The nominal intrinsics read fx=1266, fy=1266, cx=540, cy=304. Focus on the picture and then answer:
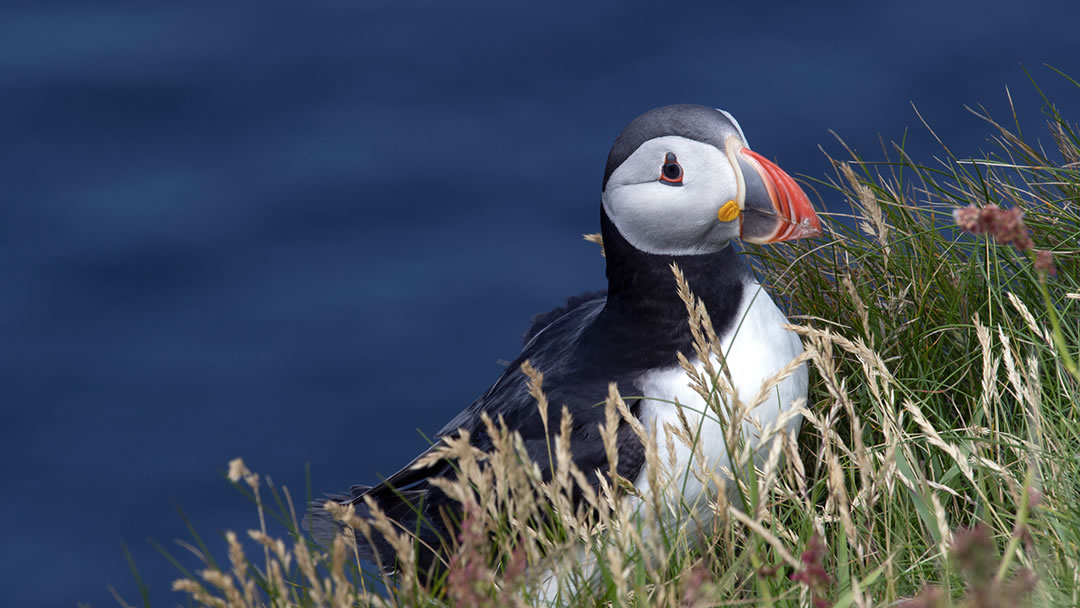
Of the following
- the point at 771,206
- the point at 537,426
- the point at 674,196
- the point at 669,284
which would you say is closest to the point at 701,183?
the point at 674,196

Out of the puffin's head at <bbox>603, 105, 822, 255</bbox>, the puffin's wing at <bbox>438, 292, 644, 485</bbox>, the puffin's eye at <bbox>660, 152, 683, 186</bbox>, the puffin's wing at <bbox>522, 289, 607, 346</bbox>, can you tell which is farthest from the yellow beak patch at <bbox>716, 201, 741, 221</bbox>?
the puffin's wing at <bbox>522, 289, 607, 346</bbox>

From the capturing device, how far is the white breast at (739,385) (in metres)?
3.53

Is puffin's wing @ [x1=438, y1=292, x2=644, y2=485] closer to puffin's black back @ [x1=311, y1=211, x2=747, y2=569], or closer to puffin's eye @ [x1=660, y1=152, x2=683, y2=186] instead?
puffin's black back @ [x1=311, y1=211, x2=747, y2=569]

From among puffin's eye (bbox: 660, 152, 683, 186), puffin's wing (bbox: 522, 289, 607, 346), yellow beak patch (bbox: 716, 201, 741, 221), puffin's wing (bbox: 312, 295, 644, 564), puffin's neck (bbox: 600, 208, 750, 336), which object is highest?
puffin's eye (bbox: 660, 152, 683, 186)

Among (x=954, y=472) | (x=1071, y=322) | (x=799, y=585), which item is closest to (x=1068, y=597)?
(x=799, y=585)

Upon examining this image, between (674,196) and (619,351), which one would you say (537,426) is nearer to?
(619,351)

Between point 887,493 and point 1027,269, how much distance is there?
0.88 metres

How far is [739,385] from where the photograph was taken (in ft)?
11.7

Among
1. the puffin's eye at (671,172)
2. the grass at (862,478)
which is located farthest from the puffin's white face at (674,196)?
the grass at (862,478)

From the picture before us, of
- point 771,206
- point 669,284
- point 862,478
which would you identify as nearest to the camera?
point 862,478

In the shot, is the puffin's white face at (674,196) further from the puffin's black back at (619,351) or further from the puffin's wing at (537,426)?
the puffin's wing at (537,426)

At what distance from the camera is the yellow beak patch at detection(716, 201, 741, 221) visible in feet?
11.6

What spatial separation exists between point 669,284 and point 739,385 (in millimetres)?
375

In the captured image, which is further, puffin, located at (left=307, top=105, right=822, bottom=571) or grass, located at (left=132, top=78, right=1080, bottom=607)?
puffin, located at (left=307, top=105, right=822, bottom=571)
